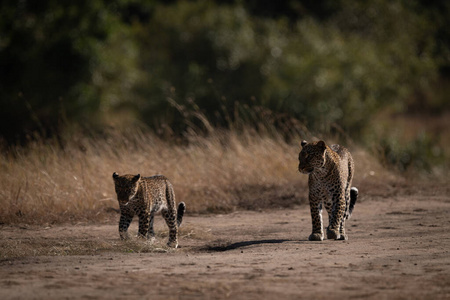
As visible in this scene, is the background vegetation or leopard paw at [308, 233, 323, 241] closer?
leopard paw at [308, 233, 323, 241]

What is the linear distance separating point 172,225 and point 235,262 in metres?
1.90

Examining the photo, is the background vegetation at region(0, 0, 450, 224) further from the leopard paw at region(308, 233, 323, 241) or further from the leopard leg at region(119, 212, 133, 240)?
the leopard leg at region(119, 212, 133, 240)

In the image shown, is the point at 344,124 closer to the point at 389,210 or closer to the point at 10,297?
the point at 389,210

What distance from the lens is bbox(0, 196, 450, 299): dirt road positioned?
691cm

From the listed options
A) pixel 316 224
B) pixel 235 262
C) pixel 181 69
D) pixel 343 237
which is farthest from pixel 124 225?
pixel 181 69

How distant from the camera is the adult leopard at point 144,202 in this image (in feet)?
31.2

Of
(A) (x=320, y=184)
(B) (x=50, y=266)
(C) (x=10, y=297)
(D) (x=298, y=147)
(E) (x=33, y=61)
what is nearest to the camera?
(C) (x=10, y=297)

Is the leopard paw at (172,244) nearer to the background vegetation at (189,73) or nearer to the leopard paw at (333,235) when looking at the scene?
the leopard paw at (333,235)

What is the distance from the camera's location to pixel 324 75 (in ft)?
86.4

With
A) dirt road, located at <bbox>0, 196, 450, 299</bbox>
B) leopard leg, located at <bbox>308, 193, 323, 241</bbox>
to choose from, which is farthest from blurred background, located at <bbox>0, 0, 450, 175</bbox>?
leopard leg, located at <bbox>308, 193, 323, 241</bbox>

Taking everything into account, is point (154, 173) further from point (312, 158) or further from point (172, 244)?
point (312, 158)

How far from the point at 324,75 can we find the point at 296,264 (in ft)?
61.7

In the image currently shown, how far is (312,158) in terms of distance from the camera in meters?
9.85

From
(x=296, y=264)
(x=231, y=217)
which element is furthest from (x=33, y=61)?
(x=296, y=264)
